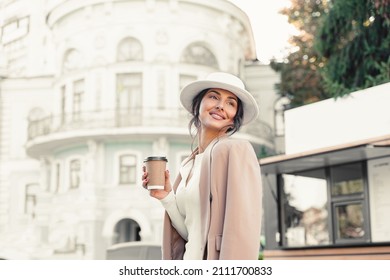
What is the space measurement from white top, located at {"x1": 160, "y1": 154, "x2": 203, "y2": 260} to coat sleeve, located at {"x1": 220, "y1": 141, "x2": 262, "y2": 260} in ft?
0.53

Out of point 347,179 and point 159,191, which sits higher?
point 347,179

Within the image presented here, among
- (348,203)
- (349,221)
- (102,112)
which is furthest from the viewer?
(102,112)

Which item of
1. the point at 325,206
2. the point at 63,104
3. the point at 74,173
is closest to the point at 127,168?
the point at 74,173

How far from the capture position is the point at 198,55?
78.1ft

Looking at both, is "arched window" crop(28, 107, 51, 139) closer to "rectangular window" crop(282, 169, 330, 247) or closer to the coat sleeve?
"rectangular window" crop(282, 169, 330, 247)

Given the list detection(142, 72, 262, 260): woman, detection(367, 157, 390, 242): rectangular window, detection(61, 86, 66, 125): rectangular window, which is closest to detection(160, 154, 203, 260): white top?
detection(142, 72, 262, 260): woman

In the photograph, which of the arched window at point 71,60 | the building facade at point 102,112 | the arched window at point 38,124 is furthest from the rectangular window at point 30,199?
the arched window at point 71,60

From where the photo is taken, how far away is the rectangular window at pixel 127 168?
21938mm

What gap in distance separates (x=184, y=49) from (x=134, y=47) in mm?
1700

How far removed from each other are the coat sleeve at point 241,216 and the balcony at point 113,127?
1995cm

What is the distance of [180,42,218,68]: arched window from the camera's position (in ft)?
77.1

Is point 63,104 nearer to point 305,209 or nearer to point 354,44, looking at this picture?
point 354,44

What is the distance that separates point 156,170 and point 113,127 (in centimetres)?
2022
